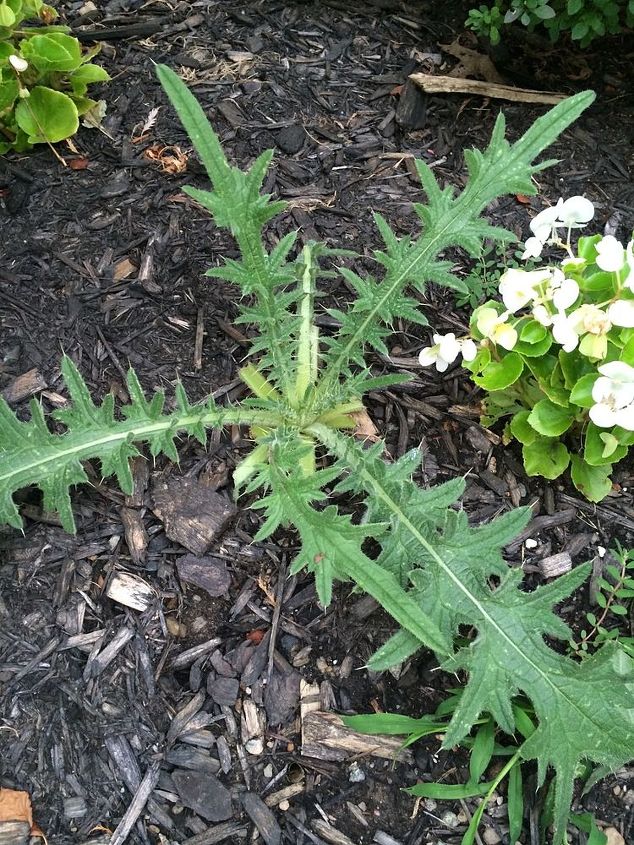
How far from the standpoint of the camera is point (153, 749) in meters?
1.79

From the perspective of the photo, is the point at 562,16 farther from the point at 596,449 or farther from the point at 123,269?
the point at 123,269

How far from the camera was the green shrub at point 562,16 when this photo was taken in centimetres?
233

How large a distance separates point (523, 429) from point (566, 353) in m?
0.25

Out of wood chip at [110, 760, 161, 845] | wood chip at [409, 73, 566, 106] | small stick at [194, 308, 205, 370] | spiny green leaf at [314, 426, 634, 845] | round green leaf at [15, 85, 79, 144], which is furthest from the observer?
wood chip at [409, 73, 566, 106]

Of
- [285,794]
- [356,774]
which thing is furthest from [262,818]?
[356,774]

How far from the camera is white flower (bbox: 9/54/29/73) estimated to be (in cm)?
219

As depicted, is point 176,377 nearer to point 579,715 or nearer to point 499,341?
point 499,341

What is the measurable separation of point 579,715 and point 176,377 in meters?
1.42

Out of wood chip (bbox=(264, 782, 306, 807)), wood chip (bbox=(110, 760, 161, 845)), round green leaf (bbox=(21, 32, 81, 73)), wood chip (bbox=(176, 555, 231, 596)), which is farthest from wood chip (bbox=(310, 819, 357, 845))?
round green leaf (bbox=(21, 32, 81, 73))

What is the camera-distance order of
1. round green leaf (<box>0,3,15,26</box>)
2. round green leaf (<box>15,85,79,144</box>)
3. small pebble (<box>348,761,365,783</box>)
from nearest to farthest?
1. small pebble (<box>348,761,365,783</box>)
2. round green leaf (<box>0,3,15,26</box>)
3. round green leaf (<box>15,85,79,144</box>)

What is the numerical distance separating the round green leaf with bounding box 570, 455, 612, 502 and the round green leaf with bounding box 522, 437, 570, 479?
0.13 feet

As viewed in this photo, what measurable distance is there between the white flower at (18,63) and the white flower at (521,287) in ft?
5.26

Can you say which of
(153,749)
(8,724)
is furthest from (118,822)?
(8,724)

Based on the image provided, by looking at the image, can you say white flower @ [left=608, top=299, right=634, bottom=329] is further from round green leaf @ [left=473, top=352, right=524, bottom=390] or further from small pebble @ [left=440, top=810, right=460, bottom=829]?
small pebble @ [left=440, top=810, right=460, bottom=829]
